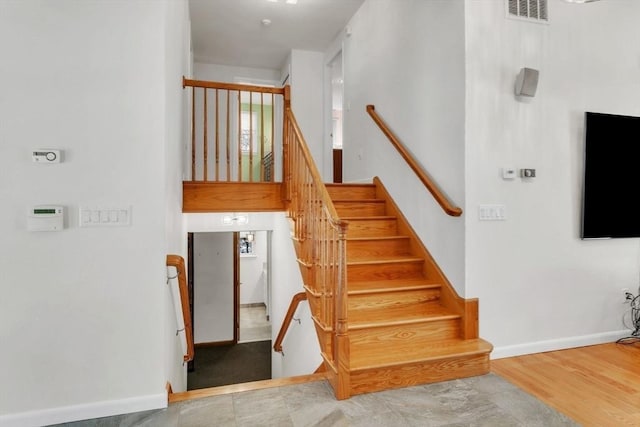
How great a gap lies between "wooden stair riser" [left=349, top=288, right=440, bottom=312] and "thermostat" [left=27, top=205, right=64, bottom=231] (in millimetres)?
2034

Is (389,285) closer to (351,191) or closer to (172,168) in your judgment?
(351,191)

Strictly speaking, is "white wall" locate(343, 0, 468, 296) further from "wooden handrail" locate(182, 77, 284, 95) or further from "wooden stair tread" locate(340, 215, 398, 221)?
"wooden handrail" locate(182, 77, 284, 95)

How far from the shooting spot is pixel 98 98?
2.10 m

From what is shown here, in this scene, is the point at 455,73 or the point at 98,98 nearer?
the point at 98,98

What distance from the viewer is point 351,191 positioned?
4.28 meters

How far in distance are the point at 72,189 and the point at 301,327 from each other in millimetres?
2519

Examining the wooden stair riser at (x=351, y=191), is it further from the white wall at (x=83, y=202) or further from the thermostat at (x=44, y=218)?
the thermostat at (x=44, y=218)

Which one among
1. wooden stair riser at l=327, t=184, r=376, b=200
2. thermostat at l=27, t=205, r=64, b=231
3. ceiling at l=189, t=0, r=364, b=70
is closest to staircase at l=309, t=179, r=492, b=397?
wooden stair riser at l=327, t=184, r=376, b=200

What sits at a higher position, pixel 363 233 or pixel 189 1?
pixel 189 1

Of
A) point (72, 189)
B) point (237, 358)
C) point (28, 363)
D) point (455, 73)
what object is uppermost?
point (455, 73)

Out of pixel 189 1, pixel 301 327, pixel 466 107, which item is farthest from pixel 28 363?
pixel 189 1

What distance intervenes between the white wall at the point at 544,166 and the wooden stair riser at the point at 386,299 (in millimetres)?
380

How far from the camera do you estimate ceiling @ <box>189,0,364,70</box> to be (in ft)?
15.5

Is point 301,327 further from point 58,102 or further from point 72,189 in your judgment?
point 58,102
